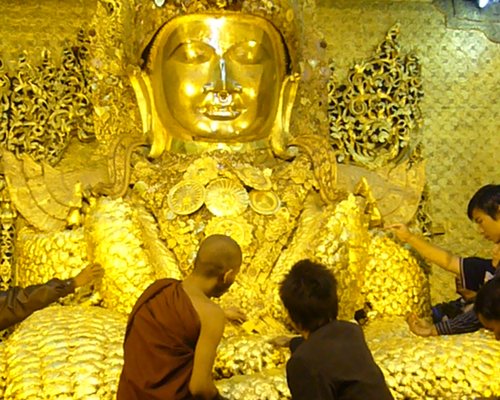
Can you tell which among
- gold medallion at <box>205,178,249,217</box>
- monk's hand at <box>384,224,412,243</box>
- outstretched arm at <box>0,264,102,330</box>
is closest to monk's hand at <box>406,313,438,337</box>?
monk's hand at <box>384,224,412,243</box>

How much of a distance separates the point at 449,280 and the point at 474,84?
1.27 meters

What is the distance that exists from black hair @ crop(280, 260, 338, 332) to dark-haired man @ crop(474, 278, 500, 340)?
0.54 meters

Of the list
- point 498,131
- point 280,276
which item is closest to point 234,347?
point 280,276

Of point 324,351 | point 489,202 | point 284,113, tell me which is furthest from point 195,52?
point 324,351

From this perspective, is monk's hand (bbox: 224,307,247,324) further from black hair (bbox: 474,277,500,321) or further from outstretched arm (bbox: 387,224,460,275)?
outstretched arm (bbox: 387,224,460,275)

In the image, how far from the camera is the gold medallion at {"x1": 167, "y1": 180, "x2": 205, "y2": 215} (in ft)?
14.1

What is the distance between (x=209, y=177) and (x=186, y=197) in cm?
16

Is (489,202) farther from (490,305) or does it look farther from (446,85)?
(446,85)

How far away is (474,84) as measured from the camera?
5.61 meters

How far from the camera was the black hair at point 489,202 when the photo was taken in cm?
386

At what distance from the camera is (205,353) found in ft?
8.97

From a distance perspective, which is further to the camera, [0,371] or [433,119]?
[433,119]

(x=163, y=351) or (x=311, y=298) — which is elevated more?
(x=311, y=298)

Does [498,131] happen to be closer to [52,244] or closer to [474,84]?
[474,84]
